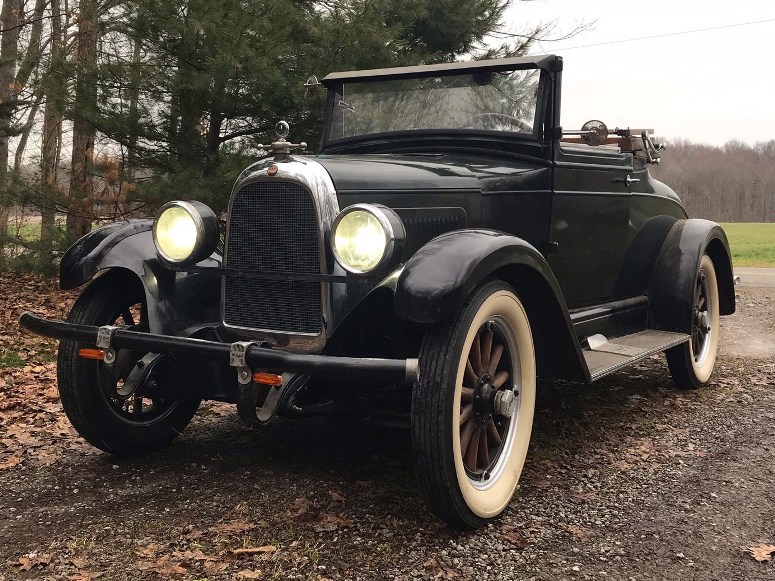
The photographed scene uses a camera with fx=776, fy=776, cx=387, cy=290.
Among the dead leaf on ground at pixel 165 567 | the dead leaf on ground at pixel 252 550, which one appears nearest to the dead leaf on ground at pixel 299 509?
the dead leaf on ground at pixel 252 550

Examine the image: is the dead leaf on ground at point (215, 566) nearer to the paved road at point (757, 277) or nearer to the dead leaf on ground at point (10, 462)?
the dead leaf on ground at point (10, 462)

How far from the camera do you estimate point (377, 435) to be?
4.08m

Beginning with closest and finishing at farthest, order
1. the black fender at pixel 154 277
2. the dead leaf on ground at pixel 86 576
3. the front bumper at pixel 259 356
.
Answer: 1. the dead leaf on ground at pixel 86 576
2. the front bumper at pixel 259 356
3. the black fender at pixel 154 277

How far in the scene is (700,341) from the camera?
5.49m

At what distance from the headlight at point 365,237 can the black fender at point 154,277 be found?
784mm

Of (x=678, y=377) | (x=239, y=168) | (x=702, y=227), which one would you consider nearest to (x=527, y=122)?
(x=702, y=227)

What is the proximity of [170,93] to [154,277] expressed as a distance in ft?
17.5

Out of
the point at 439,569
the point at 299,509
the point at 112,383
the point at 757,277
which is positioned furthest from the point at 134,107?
the point at 757,277

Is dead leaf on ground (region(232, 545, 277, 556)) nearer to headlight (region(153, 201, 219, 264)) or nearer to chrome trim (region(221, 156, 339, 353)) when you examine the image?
chrome trim (region(221, 156, 339, 353))

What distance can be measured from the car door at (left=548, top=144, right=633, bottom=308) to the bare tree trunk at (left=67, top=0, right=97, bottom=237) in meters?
5.87

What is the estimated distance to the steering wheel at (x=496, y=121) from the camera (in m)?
4.11

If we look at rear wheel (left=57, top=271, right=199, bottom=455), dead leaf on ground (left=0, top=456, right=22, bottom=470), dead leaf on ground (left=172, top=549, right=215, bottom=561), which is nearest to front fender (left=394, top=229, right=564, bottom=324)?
dead leaf on ground (left=172, top=549, right=215, bottom=561)

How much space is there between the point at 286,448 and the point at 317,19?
241 inches

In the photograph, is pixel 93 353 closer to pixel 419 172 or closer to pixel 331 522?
pixel 331 522
